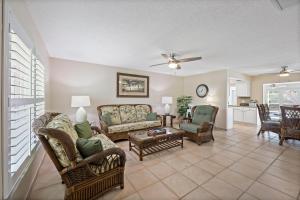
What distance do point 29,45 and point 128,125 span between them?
2.73 meters

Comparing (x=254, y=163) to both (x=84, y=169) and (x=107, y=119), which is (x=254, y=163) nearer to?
(x=84, y=169)

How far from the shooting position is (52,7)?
1.68 meters

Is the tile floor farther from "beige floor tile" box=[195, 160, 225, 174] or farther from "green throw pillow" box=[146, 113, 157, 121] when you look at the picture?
"green throw pillow" box=[146, 113, 157, 121]

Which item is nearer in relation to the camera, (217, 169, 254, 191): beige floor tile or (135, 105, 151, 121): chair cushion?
(217, 169, 254, 191): beige floor tile

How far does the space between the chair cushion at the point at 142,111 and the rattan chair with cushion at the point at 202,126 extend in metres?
1.40

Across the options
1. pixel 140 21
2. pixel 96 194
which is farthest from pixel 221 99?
pixel 96 194

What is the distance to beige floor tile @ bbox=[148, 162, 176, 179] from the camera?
2.17 metres

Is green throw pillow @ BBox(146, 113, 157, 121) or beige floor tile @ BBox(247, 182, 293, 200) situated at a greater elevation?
green throw pillow @ BBox(146, 113, 157, 121)

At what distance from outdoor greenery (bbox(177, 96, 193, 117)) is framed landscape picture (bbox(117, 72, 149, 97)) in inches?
67.8

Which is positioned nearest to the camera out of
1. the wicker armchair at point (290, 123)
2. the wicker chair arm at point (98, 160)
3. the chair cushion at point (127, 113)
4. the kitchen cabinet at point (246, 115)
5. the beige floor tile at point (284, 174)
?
the wicker chair arm at point (98, 160)

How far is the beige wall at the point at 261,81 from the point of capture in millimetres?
5545

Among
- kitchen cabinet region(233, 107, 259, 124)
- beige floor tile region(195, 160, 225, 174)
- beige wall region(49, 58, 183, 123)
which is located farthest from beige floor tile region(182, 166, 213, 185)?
kitchen cabinet region(233, 107, 259, 124)

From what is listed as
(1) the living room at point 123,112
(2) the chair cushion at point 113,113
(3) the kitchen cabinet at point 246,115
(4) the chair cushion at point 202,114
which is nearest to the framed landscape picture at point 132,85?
(1) the living room at point 123,112

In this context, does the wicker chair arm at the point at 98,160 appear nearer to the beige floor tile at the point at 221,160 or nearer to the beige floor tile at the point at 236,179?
the beige floor tile at the point at 236,179
